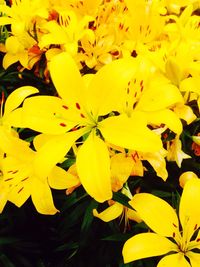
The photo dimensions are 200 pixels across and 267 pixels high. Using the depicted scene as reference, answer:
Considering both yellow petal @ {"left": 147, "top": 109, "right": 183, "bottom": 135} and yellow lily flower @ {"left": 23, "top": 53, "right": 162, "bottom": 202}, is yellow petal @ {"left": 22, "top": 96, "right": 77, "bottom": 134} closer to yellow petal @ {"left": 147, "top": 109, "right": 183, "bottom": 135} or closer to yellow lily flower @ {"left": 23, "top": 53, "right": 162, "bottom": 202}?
yellow lily flower @ {"left": 23, "top": 53, "right": 162, "bottom": 202}

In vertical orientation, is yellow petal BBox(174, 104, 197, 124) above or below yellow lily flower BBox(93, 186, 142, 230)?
above

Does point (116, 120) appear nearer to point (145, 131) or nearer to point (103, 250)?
point (145, 131)

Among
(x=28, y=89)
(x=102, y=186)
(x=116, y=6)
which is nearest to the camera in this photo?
(x=102, y=186)

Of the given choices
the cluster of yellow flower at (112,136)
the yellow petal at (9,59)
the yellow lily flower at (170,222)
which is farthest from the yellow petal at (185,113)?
the yellow petal at (9,59)

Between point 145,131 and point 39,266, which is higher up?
point 145,131

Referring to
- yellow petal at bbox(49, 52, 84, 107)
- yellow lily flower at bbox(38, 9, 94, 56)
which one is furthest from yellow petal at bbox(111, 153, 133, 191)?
yellow lily flower at bbox(38, 9, 94, 56)

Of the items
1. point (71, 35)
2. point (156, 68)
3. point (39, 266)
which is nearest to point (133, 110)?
point (156, 68)
